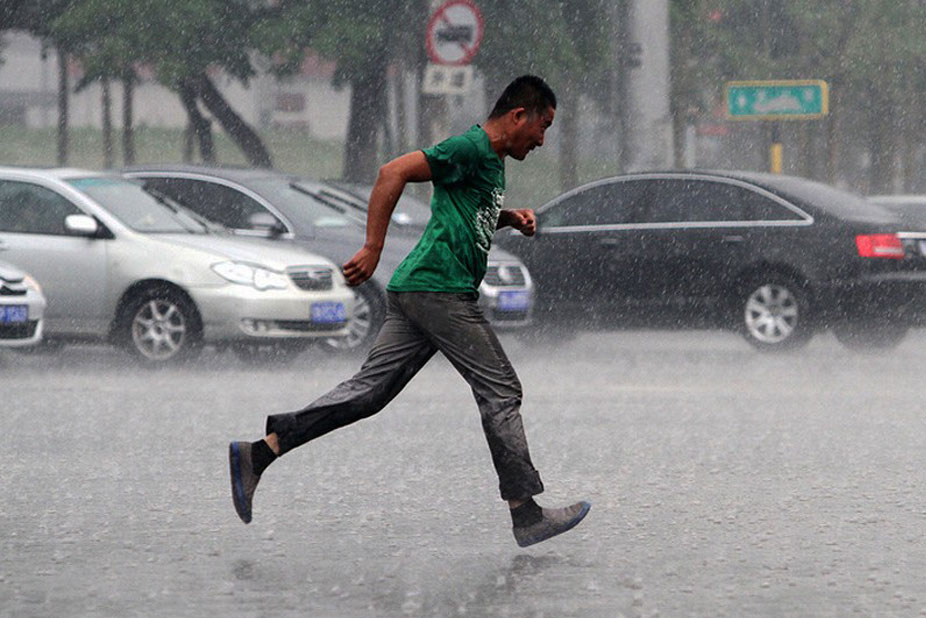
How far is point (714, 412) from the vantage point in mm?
11906

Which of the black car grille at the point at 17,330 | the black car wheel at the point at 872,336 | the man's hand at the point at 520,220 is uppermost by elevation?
the man's hand at the point at 520,220

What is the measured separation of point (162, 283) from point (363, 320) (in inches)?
71.4

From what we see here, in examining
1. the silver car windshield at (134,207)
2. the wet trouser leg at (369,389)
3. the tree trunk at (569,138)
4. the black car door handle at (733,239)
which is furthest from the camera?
the tree trunk at (569,138)

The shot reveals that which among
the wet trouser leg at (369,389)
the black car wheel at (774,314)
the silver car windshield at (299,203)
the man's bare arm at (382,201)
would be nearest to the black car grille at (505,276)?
the silver car windshield at (299,203)

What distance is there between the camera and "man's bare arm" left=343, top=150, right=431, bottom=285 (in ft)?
22.4

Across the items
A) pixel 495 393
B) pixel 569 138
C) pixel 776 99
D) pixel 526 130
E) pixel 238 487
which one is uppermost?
pixel 569 138

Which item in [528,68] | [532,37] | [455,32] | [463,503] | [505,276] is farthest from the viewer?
[528,68]

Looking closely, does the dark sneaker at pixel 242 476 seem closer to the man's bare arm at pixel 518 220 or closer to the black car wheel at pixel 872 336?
the man's bare arm at pixel 518 220

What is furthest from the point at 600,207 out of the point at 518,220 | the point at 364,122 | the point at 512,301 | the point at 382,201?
the point at 364,122

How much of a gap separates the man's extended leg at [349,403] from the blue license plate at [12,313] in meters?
7.33

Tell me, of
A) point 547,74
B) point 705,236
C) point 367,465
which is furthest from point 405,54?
point 367,465

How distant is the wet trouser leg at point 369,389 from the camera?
23.8 feet

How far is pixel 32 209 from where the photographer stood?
1583 cm

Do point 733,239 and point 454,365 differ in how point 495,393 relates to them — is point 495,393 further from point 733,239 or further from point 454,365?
point 733,239
